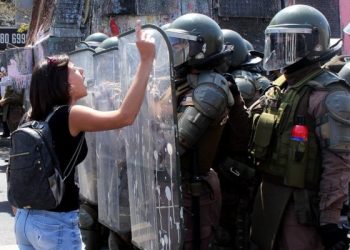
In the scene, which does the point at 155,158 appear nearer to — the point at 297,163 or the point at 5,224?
the point at 297,163

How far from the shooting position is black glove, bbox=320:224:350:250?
2.97 m

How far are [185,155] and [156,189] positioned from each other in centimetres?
48

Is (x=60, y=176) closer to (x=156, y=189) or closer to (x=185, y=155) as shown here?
(x=156, y=189)

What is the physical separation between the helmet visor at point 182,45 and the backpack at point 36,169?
1138 mm

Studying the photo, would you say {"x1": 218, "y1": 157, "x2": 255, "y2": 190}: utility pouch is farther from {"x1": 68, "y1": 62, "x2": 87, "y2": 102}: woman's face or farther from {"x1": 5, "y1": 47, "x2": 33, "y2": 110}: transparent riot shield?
{"x1": 5, "y1": 47, "x2": 33, "y2": 110}: transparent riot shield


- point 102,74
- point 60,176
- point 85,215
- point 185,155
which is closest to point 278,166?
point 185,155

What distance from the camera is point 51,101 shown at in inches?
116

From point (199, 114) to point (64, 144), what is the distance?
85 cm

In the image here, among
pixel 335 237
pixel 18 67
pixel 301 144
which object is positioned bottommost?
pixel 335 237

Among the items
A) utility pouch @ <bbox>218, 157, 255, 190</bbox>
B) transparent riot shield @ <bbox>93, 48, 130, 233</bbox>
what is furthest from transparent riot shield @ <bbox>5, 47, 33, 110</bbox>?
utility pouch @ <bbox>218, 157, 255, 190</bbox>

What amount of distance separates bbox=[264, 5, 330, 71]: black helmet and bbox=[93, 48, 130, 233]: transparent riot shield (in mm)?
1067

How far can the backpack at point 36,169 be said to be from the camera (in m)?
2.82

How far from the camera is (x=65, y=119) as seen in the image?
114 inches

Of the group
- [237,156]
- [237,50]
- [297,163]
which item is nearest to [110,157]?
[237,156]
